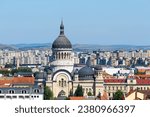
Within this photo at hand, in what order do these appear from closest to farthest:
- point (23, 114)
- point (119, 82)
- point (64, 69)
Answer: point (23, 114) < point (64, 69) < point (119, 82)

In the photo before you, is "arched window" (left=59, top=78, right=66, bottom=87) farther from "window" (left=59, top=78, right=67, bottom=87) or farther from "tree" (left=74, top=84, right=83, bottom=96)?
"tree" (left=74, top=84, right=83, bottom=96)

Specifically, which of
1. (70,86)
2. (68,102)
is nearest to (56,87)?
(70,86)

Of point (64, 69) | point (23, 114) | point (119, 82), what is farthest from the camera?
point (119, 82)

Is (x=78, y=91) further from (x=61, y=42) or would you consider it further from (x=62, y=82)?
(x=61, y=42)

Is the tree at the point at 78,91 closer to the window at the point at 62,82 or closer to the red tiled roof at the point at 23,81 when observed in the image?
the window at the point at 62,82

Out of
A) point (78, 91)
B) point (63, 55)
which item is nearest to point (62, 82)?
point (63, 55)

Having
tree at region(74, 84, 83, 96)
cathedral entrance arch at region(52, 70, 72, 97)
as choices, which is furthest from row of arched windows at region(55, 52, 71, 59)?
tree at region(74, 84, 83, 96)

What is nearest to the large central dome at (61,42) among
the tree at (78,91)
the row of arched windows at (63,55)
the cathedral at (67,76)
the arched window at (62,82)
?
the cathedral at (67,76)

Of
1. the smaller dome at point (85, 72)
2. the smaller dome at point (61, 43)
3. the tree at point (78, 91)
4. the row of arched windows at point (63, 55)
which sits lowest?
the tree at point (78, 91)

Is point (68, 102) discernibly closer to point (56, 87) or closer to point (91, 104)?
point (91, 104)
